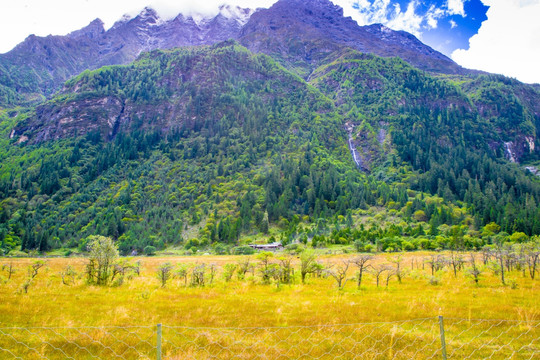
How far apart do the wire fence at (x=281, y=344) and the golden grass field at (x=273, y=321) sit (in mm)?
39

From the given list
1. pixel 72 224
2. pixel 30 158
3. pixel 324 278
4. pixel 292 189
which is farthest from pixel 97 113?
pixel 324 278

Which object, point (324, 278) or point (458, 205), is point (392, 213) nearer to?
point (458, 205)

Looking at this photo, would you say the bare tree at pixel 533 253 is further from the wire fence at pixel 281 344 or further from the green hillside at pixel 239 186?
the green hillside at pixel 239 186

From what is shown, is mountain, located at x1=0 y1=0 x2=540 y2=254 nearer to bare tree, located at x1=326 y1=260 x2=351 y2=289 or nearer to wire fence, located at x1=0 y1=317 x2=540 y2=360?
bare tree, located at x1=326 y1=260 x2=351 y2=289

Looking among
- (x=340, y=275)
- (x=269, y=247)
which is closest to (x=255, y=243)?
(x=269, y=247)

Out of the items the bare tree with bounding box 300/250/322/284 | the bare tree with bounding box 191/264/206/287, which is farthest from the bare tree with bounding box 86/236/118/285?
the bare tree with bounding box 300/250/322/284

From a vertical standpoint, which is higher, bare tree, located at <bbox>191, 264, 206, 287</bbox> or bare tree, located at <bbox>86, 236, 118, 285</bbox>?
bare tree, located at <bbox>86, 236, 118, 285</bbox>

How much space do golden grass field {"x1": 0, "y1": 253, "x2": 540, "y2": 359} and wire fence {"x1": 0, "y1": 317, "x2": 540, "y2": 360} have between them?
0.13 feet

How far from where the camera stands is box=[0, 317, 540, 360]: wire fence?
A: 9.14 meters

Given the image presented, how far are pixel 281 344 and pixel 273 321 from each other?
9.47 ft

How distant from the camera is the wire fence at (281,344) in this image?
9.14 meters

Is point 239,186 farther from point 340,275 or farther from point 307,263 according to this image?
point 340,275

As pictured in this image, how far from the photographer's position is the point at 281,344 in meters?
10.4

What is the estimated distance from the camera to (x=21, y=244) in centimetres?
9344
